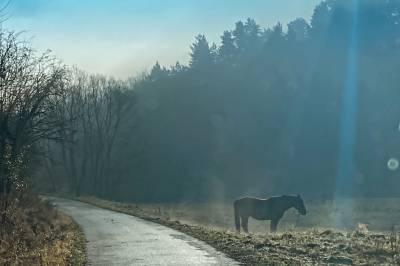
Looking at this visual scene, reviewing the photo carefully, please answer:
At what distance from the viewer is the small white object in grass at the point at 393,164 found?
7698 centimetres

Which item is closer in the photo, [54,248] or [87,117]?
[54,248]

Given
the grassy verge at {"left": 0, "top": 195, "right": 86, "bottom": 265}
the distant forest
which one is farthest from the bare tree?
the distant forest

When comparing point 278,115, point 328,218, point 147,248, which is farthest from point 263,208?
point 278,115

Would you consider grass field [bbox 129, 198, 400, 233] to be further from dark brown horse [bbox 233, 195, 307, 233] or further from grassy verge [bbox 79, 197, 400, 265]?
grassy verge [bbox 79, 197, 400, 265]

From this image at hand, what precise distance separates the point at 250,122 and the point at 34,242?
231 ft

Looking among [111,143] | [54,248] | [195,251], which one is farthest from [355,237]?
[111,143]

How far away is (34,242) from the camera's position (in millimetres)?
18453

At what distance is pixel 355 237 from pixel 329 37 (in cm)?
6999

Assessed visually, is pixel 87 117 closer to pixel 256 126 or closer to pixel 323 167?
pixel 256 126

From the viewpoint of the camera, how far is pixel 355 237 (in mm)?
18469

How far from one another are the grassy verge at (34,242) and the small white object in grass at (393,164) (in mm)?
58014

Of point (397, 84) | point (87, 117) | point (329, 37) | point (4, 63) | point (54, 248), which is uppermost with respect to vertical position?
point (329, 37)

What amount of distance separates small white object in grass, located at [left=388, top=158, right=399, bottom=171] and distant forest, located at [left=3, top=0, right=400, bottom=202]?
630 mm

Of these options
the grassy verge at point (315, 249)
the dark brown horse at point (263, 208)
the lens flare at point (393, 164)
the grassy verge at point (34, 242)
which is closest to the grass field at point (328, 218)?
the dark brown horse at point (263, 208)
